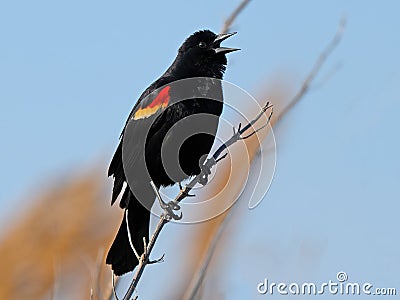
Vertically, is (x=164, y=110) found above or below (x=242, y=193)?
above

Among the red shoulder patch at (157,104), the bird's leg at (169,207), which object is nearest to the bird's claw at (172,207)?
the bird's leg at (169,207)

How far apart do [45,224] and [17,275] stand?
0.56 m

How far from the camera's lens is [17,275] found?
30.1 ft

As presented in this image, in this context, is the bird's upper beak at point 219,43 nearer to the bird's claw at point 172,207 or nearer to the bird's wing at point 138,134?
the bird's wing at point 138,134

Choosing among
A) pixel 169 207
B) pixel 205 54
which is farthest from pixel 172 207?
pixel 205 54

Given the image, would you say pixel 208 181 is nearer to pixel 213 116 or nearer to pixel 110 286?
pixel 213 116

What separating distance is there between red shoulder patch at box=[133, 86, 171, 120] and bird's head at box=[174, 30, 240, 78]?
0.78 feet

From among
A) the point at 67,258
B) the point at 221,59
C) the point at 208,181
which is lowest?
the point at 67,258

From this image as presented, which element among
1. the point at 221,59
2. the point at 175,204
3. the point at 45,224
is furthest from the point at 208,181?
the point at 45,224

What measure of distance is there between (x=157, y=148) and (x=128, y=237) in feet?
1.55

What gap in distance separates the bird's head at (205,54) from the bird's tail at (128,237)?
789 millimetres

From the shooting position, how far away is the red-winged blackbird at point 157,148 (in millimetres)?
4777

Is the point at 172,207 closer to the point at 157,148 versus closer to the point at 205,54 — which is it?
the point at 157,148

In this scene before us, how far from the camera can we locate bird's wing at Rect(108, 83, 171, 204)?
4812mm
